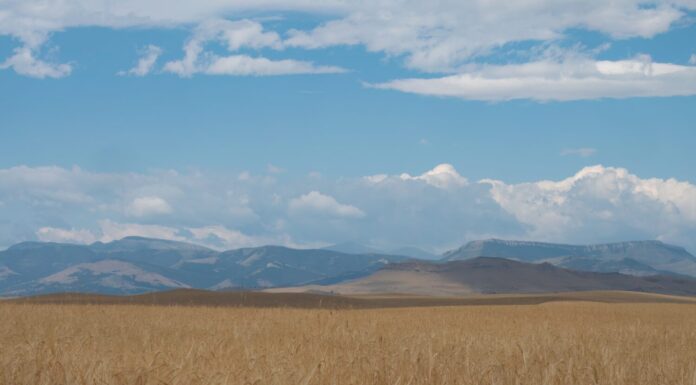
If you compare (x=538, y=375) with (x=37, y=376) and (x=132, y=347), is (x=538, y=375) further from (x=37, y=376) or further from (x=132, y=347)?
(x=132, y=347)

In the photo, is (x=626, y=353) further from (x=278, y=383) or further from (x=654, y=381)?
(x=278, y=383)

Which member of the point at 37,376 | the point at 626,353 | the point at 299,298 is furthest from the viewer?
the point at 299,298

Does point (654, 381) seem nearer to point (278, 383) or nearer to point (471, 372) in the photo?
point (471, 372)

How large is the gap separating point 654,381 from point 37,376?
653cm

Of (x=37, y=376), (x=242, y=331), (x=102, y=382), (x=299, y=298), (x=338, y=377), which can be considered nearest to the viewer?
(x=102, y=382)

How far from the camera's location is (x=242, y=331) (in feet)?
53.1

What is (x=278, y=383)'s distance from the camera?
23.1 feet

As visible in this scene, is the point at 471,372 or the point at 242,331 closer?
the point at 471,372

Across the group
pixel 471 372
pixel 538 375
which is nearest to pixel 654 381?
pixel 538 375

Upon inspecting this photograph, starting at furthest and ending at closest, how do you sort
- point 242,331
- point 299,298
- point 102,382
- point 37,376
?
1. point 299,298
2. point 242,331
3. point 37,376
4. point 102,382

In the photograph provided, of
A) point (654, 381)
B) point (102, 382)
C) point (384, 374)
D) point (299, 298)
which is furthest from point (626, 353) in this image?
point (299, 298)

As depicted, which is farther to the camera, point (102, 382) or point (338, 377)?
point (338, 377)

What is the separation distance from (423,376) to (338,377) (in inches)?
34.7

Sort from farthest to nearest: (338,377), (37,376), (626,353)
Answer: (626,353)
(338,377)
(37,376)
